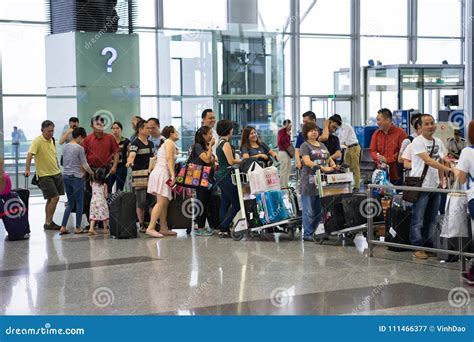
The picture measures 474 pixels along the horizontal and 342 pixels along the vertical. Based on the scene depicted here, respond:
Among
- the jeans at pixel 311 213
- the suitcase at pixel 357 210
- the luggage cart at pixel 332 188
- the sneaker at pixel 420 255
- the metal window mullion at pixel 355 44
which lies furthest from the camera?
the metal window mullion at pixel 355 44

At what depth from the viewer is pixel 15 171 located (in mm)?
20875

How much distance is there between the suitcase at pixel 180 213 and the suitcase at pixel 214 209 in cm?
20

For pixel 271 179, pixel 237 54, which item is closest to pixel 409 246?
pixel 271 179

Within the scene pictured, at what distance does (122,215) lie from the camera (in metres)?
11.8

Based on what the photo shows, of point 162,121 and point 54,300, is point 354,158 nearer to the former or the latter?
point 162,121

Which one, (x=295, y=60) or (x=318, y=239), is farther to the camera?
(x=295, y=60)

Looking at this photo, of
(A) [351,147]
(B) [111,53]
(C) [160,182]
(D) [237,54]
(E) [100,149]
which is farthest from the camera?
(D) [237,54]

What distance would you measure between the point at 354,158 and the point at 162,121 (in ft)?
12.7

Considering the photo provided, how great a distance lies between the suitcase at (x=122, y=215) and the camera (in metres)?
11.7

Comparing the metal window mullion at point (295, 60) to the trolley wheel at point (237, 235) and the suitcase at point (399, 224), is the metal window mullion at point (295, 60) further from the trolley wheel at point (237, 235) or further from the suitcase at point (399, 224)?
the suitcase at point (399, 224)

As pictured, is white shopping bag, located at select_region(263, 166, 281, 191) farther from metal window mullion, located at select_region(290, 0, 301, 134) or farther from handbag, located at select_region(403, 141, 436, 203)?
metal window mullion, located at select_region(290, 0, 301, 134)

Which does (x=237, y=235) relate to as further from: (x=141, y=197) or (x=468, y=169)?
(x=468, y=169)

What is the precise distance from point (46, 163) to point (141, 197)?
1453mm

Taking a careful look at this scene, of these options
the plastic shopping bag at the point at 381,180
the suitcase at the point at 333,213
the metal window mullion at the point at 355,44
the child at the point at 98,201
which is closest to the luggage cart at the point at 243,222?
the suitcase at the point at 333,213
